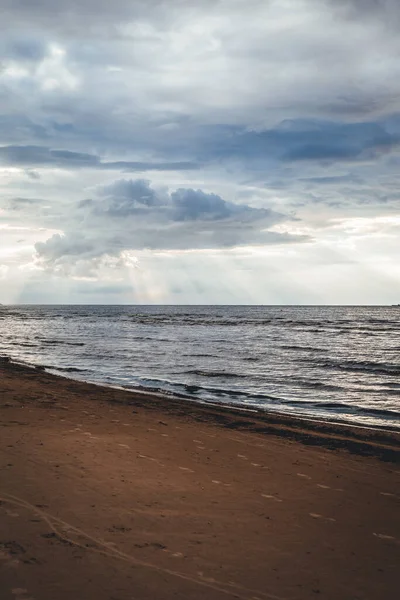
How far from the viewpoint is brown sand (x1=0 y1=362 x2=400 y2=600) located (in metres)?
5.63

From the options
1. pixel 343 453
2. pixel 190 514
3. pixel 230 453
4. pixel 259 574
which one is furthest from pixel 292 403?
pixel 259 574

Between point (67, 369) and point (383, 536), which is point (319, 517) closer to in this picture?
point (383, 536)

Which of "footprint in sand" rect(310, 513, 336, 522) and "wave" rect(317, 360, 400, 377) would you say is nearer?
"footprint in sand" rect(310, 513, 336, 522)

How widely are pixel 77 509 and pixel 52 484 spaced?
1.17 meters

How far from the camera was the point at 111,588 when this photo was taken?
5348 millimetres

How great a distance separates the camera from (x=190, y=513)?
24.8ft

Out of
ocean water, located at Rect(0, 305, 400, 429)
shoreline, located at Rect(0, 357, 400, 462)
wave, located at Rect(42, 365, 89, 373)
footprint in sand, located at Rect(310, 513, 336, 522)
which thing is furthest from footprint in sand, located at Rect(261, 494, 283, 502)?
wave, located at Rect(42, 365, 89, 373)

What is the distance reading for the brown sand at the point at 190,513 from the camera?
5629 millimetres

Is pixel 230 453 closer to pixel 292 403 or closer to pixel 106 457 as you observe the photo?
pixel 106 457

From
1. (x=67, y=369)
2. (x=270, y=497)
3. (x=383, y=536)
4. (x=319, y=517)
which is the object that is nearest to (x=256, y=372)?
(x=67, y=369)

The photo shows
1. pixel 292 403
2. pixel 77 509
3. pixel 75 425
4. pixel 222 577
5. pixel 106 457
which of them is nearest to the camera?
pixel 222 577

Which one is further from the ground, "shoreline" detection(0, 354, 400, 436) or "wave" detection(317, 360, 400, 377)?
"wave" detection(317, 360, 400, 377)

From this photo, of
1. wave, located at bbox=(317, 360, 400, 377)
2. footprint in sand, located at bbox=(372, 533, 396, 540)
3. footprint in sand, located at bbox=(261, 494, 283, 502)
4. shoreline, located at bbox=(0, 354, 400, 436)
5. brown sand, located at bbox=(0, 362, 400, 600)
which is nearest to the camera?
brown sand, located at bbox=(0, 362, 400, 600)

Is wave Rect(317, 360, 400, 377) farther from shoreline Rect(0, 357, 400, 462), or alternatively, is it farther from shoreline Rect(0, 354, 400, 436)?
shoreline Rect(0, 357, 400, 462)
